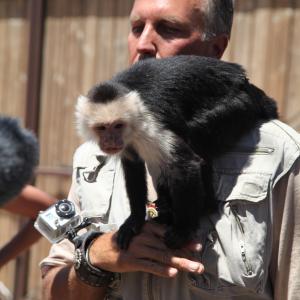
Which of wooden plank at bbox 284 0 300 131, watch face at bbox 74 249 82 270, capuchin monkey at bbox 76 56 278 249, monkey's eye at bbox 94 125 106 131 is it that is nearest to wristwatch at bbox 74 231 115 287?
watch face at bbox 74 249 82 270

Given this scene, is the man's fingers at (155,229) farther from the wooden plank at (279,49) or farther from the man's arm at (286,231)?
the wooden plank at (279,49)

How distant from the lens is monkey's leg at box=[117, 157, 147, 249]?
1.88 meters

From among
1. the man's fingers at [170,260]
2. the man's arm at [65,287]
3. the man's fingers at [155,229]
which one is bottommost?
the man's arm at [65,287]

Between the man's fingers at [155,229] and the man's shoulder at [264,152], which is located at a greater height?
the man's shoulder at [264,152]

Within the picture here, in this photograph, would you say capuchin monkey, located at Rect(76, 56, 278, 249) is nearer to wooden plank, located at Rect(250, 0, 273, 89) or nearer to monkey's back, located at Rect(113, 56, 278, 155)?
monkey's back, located at Rect(113, 56, 278, 155)

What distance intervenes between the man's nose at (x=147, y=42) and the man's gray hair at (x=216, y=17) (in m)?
0.15

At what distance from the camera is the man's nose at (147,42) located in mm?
2031

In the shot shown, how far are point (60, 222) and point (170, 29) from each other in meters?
0.62

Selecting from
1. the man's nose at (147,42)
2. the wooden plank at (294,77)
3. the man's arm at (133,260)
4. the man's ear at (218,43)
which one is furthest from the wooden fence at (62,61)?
the man's arm at (133,260)

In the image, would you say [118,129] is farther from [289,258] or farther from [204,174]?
[289,258]

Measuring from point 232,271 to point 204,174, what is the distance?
294 millimetres

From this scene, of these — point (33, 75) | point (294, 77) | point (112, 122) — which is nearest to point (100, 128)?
point (112, 122)

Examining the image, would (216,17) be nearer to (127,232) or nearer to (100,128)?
(100,128)

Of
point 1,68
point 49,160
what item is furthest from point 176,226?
point 1,68
